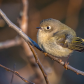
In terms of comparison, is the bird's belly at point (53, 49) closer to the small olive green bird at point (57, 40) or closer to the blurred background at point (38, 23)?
the small olive green bird at point (57, 40)

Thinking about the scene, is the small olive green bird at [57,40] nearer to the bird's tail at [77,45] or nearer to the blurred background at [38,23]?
the bird's tail at [77,45]

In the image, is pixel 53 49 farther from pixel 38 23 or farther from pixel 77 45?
pixel 38 23

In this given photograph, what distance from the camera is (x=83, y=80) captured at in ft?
10.4

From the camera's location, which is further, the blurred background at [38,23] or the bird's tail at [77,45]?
the blurred background at [38,23]

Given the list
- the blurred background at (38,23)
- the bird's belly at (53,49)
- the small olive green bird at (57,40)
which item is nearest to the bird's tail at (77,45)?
the small olive green bird at (57,40)

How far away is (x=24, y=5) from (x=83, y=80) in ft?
7.21

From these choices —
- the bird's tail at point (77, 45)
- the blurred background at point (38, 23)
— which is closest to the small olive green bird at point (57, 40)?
the bird's tail at point (77, 45)

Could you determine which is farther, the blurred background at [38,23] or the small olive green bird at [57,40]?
the blurred background at [38,23]

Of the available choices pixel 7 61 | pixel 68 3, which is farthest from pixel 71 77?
pixel 68 3

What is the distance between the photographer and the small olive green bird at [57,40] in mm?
1497

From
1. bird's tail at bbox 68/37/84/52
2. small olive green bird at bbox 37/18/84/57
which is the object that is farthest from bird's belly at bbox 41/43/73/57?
bird's tail at bbox 68/37/84/52

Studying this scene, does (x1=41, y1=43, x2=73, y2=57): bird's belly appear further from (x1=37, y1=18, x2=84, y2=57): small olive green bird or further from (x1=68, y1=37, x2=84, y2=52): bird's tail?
(x1=68, y1=37, x2=84, y2=52): bird's tail

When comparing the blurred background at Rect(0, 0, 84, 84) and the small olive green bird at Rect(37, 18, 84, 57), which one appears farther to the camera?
the blurred background at Rect(0, 0, 84, 84)

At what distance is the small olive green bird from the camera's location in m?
1.50
